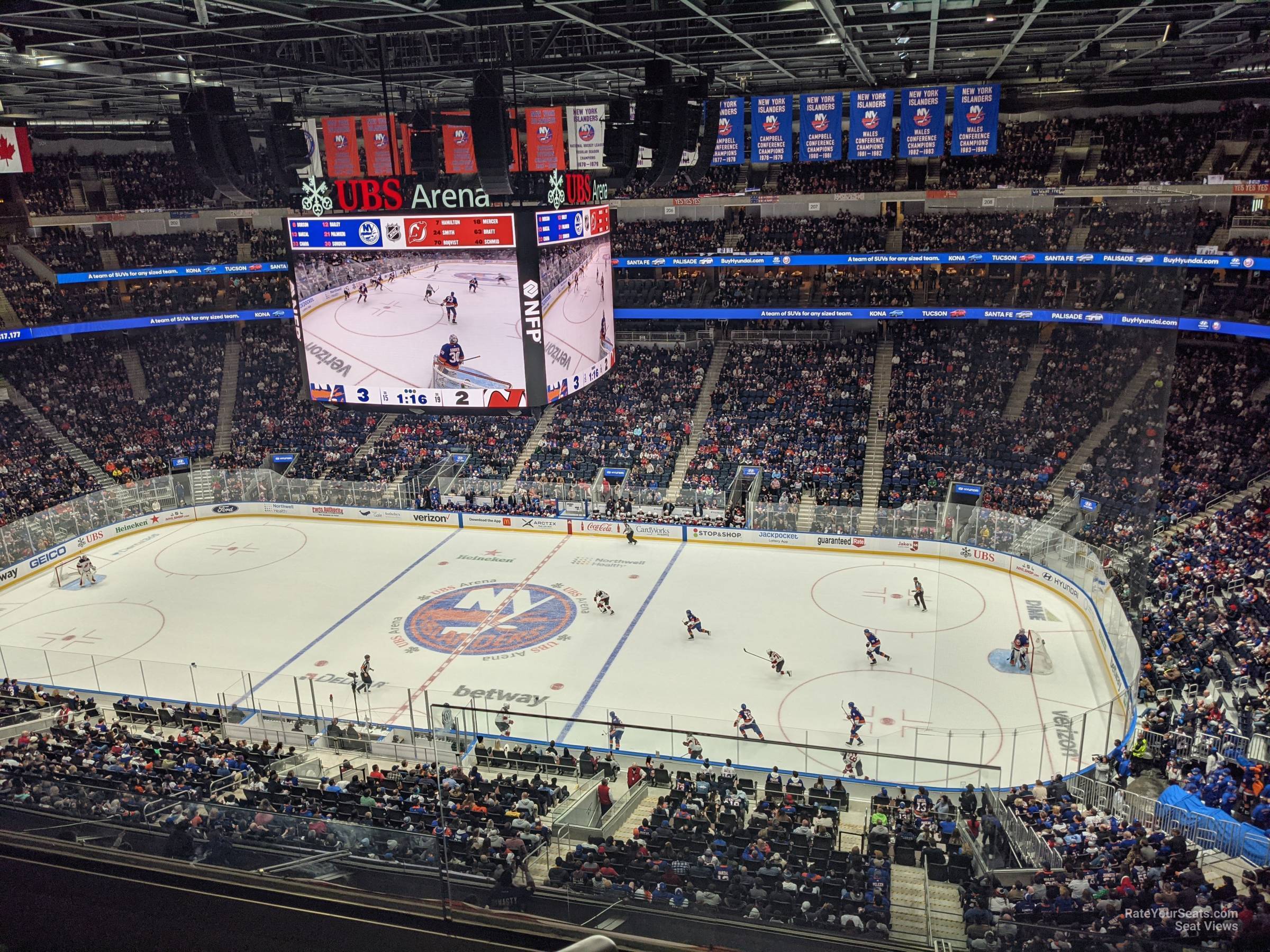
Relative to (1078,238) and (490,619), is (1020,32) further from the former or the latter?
(490,619)

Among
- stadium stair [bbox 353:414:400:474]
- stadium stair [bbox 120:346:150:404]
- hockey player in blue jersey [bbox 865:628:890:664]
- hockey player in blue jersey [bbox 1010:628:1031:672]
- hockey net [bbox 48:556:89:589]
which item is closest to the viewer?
hockey player in blue jersey [bbox 1010:628:1031:672]

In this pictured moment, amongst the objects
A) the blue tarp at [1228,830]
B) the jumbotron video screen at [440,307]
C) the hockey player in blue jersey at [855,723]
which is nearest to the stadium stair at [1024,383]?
the hockey player in blue jersey at [855,723]

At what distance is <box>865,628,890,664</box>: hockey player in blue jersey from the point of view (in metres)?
21.3

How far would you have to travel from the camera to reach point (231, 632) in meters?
24.2

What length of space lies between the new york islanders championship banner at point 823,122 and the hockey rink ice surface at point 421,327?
1092cm

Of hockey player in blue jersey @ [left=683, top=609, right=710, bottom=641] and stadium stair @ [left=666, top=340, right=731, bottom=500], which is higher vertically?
stadium stair @ [left=666, top=340, right=731, bottom=500]

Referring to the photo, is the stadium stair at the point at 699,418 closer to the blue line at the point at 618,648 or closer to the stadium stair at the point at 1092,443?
the blue line at the point at 618,648

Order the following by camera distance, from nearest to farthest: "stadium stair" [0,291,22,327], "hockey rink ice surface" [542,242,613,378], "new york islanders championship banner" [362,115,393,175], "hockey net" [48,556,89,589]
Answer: "hockey rink ice surface" [542,242,613,378] → "new york islanders championship banner" [362,115,393,175] → "hockey net" [48,556,89,589] → "stadium stair" [0,291,22,327]

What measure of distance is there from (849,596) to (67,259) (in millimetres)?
32774

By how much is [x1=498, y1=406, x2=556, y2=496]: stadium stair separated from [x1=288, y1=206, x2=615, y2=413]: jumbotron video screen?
531 inches

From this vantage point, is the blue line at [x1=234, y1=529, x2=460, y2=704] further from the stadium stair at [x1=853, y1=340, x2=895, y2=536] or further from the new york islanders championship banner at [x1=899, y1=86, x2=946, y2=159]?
the new york islanders championship banner at [x1=899, y1=86, x2=946, y2=159]

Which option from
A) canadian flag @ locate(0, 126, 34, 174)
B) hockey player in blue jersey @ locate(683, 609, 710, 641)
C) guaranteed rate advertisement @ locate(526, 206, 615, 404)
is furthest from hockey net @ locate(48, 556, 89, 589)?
hockey player in blue jersey @ locate(683, 609, 710, 641)

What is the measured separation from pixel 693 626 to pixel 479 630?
5490mm

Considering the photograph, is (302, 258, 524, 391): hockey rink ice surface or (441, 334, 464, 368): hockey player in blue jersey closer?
(302, 258, 524, 391): hockey rink ice surface
